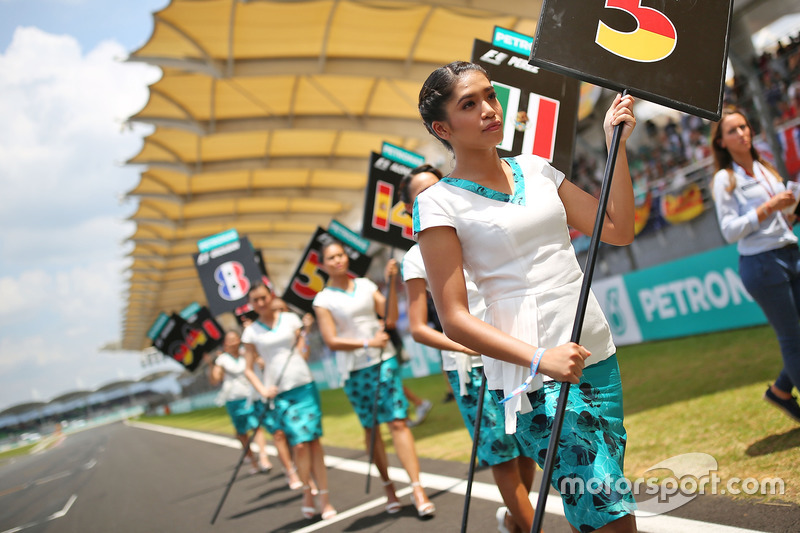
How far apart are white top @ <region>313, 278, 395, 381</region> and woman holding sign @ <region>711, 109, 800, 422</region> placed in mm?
2560

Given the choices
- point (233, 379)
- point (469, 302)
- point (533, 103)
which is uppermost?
point (533, 103)

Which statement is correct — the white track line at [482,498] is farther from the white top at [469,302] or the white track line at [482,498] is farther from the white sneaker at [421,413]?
the white sneaker at [421,413]

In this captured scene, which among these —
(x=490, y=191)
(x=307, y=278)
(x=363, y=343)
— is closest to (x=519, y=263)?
(x=490, y=191)

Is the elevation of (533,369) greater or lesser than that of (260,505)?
greater

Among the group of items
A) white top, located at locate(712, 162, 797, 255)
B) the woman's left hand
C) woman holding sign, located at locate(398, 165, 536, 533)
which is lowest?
woman holding sign, located at locate(398, 165, 536, 533)

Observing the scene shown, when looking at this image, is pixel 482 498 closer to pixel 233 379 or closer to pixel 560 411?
pixel 560 411

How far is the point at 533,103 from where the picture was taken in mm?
4473

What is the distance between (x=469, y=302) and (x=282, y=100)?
53.8ft

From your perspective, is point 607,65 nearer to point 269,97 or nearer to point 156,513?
point 156,513

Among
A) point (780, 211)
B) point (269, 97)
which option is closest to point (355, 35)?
point (269, 97)

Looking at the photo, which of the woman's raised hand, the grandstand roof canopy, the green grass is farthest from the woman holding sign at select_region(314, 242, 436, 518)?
the grandstand roof canopy

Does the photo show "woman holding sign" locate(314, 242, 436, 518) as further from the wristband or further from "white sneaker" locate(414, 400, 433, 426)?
"white sneaker" locate(414, 400, 433, 426)

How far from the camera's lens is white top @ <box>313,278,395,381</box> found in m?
5.29

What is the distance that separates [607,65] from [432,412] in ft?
29.1
